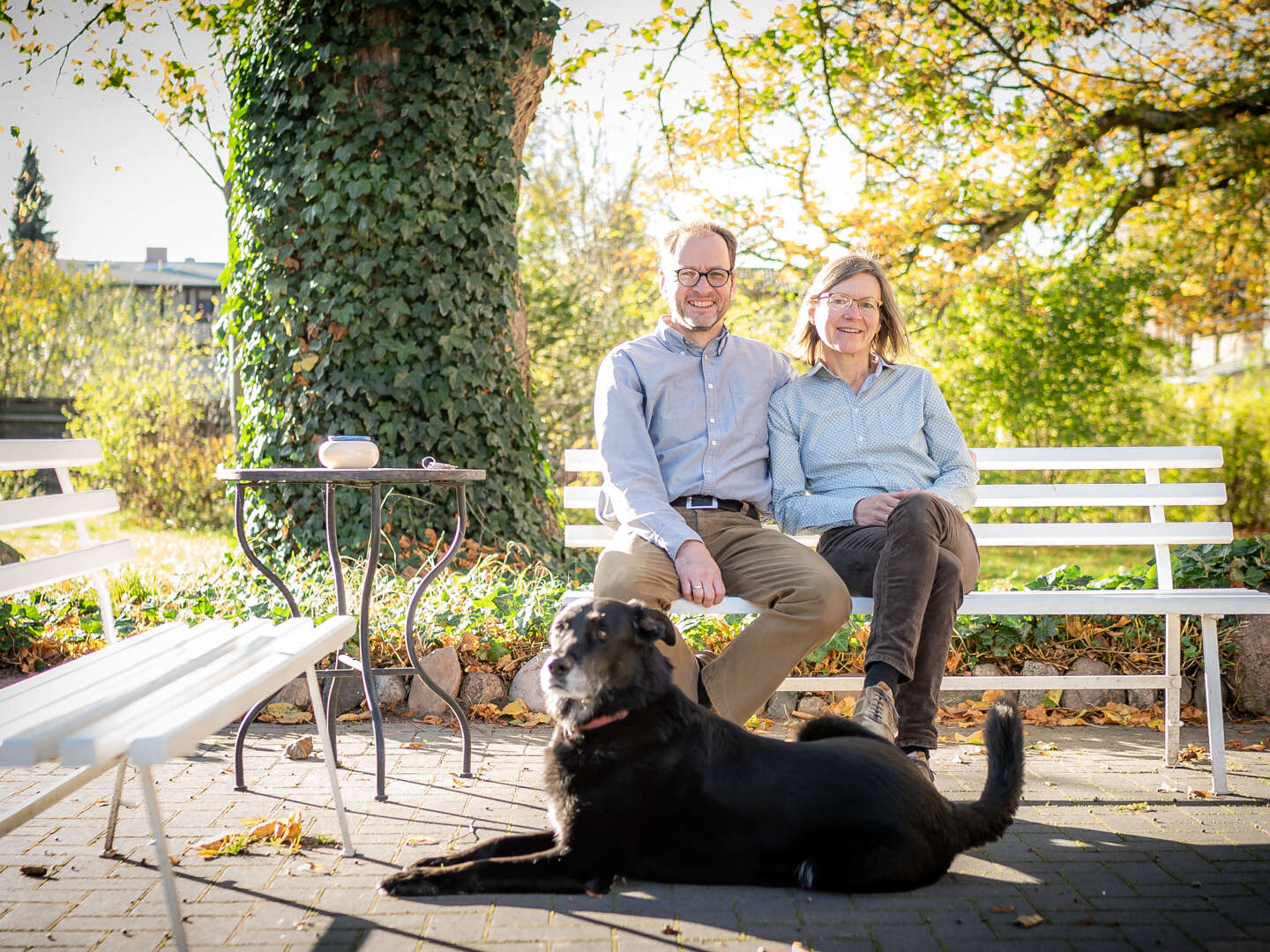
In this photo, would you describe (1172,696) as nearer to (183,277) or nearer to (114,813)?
(114,813)

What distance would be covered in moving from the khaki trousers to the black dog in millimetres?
666

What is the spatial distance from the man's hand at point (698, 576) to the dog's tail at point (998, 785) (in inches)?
38.5

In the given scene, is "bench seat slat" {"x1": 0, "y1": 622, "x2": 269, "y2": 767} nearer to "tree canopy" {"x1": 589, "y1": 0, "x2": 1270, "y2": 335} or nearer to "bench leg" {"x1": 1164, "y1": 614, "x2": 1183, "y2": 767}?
"bench leg" {"x1": 1164, "y1": 614, "x2": 1183, "y2": 767}

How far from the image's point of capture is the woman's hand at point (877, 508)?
362 cm

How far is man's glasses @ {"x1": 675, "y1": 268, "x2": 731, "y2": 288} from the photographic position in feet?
12.6

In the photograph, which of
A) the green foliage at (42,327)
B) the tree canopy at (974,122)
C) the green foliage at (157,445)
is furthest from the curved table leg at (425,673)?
the green foliage at (42,327)

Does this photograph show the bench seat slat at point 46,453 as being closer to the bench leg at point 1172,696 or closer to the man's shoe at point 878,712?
the man's shoe at point 878,712

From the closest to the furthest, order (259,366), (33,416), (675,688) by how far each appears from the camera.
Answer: (675,688), (259,366), (33,416)

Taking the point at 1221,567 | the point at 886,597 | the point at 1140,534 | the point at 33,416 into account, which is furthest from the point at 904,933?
the point at 33,416

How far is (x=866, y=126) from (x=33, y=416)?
1168cm

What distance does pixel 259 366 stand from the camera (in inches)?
263

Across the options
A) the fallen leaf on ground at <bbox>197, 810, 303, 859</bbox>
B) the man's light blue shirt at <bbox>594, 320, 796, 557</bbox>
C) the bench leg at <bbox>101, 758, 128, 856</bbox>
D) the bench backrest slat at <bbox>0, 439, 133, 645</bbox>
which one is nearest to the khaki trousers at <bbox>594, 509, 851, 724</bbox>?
the man's light blue shirt at <bbox>594, 320, 796, 557</bbox>

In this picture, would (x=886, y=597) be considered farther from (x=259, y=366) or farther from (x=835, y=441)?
(x=259, y=366)

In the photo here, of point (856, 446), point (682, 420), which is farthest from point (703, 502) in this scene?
point (856, 446)
